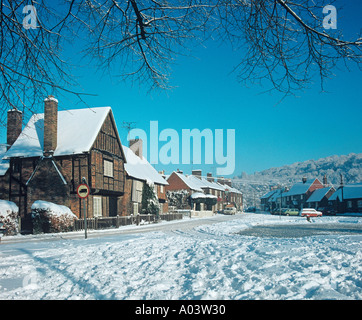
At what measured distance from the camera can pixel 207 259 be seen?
24.3 ft

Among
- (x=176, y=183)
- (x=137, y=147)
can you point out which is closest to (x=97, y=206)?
(x=137, y=147)

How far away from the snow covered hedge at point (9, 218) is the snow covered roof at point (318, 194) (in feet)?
241

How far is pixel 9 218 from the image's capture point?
2103 cm

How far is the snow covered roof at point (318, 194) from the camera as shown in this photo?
7884 centimetres

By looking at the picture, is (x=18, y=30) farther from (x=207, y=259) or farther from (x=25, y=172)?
(x=25, y=172)

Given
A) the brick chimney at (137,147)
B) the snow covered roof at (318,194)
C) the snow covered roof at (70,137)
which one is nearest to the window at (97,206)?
the snow covered roof at (70,137)

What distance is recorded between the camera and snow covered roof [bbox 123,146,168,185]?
114 feet

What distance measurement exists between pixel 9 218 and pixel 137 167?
62.5ft

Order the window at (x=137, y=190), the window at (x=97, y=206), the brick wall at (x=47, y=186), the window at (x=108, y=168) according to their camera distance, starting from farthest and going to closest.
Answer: the window at (x=137, y=190), the window at (x=108, y=168), the window at (x=97, y=206), the brick wall at (x=47, y=186)

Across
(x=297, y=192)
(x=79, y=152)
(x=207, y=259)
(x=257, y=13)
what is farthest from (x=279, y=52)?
(x=297, y=192)

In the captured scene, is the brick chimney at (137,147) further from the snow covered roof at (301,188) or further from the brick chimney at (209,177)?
the snow covered roof at (301,188)

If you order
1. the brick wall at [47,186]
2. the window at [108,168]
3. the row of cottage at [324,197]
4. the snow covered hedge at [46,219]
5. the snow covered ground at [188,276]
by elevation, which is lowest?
the row of cottage at [324,197]

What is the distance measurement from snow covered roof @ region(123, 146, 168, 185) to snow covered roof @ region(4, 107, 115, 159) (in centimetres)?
722

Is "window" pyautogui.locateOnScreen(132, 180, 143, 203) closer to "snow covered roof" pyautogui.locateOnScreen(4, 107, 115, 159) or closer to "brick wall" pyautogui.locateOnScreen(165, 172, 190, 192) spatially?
"snow covered roof" pyautogui.locateOnScreen(4, 107, 115, 159)
